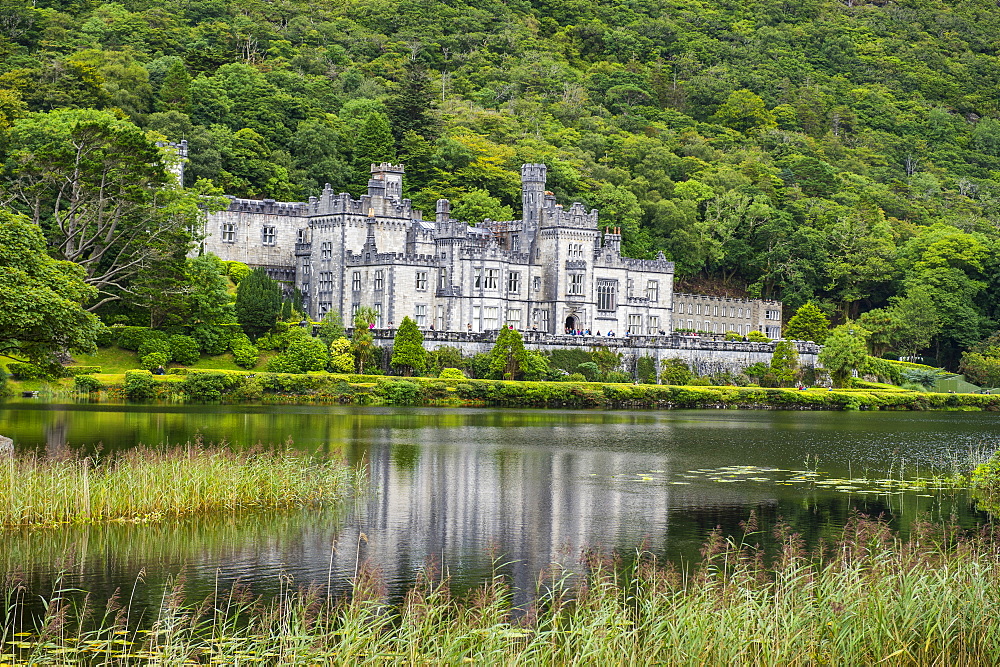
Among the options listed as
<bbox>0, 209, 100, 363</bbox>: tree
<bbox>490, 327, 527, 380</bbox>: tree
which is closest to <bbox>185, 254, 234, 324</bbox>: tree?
<bbox>490, 327, 527, 380</bbox>: tree

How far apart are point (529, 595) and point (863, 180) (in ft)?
423

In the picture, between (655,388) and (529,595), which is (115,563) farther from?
(655,388)

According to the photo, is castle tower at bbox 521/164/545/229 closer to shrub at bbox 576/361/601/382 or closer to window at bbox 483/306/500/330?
window at bbox 483/306/500/330

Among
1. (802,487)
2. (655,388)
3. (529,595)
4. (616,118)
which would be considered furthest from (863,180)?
(529,595)

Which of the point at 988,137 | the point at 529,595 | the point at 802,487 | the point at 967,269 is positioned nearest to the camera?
the point at 529,595

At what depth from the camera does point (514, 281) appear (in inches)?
3501

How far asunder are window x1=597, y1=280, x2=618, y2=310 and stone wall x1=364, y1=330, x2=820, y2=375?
7053 mm

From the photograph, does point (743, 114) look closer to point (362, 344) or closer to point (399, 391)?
point (362, 344)

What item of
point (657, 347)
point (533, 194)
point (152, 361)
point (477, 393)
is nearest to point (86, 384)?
point (152, 361)

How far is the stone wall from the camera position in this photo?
7706 cm

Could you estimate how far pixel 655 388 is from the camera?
247ft

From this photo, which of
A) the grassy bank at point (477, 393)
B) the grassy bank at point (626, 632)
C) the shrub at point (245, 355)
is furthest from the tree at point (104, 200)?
the grassy bank at point (626, 632)

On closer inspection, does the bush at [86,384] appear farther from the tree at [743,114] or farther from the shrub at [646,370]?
the tree at [743,114]

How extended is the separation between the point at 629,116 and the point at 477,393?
8552 centimetres
